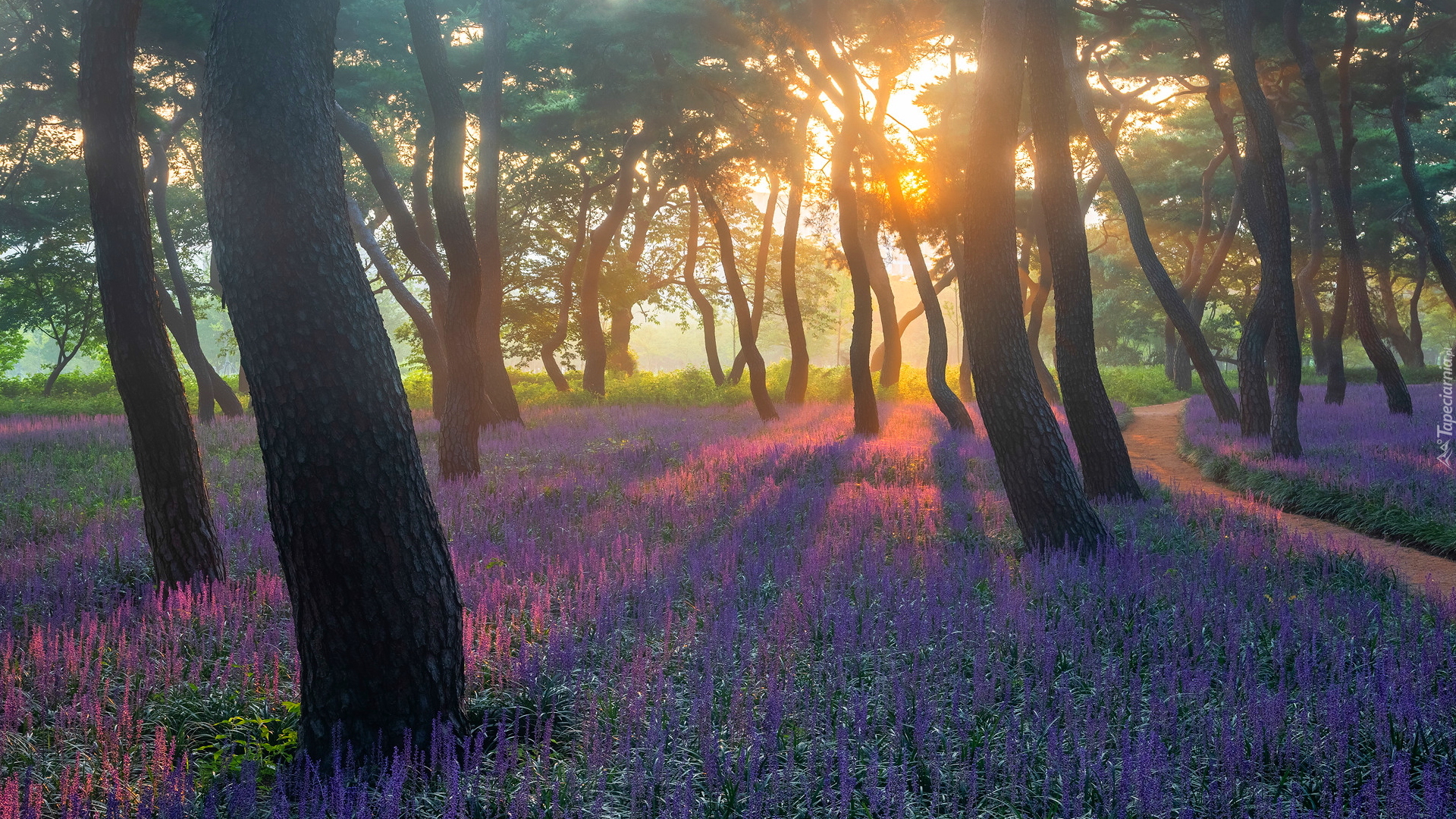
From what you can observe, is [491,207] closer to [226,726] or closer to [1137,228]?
[1137,228]

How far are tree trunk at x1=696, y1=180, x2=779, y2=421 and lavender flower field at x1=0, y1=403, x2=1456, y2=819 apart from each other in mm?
12921

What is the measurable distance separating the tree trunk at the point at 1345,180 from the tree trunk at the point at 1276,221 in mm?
246

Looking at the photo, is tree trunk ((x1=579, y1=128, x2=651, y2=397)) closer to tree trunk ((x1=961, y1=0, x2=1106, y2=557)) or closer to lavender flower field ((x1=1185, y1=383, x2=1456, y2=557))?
lavender flower field ((x1=1185, y1=383, x2=1456, y2=557))

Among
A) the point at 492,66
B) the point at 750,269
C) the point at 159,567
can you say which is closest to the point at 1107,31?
the point at 492,66

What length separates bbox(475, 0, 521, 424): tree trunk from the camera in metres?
15.6

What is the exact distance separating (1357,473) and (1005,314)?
637 cm

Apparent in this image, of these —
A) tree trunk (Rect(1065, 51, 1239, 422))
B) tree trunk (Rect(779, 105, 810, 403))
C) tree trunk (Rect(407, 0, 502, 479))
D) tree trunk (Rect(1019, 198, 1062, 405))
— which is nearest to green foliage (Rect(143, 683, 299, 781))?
tree trunk (Rect(407, 0, 502, 479))

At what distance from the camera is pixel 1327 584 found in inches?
215

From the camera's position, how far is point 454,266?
10859mm

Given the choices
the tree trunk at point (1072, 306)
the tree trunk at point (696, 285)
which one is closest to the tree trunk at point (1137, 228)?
the tree trunk at point (1072, 306)

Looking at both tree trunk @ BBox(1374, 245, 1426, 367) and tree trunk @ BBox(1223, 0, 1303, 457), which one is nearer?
tree trunk @ BBox(1223, 0, 1303, 457)

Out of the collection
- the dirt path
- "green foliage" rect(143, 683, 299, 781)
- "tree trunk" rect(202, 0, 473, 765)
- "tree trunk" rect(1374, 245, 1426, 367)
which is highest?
"tree trunk" rect(1374, 245, 1426, 367)

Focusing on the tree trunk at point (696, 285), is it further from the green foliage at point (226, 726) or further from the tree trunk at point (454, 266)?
the green foliage at point (226, 726)

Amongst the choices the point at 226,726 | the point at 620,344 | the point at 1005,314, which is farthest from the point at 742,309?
the point at 620,344
